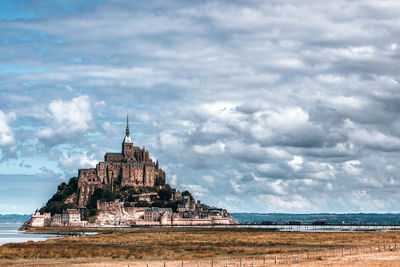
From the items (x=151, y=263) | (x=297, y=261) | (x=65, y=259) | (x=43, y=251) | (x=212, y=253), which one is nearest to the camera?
(x=297, y=261)

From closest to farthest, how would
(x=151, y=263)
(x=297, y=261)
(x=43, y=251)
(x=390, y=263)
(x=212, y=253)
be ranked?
(x=390, y=263) → (x=297, y=261) → (x=151, y=263) → (x=212, y=253) → (x=43, y=251)

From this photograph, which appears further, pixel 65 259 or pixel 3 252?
pixel 3 252

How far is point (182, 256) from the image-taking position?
63719 millimetres

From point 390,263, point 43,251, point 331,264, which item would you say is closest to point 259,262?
point 331,264

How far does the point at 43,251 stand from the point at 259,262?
29070 mm

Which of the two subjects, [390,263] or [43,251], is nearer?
[390,263]

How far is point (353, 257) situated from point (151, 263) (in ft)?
59.4

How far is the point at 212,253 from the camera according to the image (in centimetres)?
6588

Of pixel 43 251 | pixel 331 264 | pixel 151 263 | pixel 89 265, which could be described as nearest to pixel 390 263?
pixel 331 264

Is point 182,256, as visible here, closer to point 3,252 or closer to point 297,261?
point 297,261

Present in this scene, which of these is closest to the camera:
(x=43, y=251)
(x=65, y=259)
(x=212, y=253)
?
(x=65, y=259)

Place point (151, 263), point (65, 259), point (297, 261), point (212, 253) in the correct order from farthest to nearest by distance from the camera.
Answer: point (212, 253)
point (65, 259)
point (151, 263)
point (297, 261)

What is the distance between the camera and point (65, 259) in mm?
61750

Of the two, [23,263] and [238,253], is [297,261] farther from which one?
[23,263]
